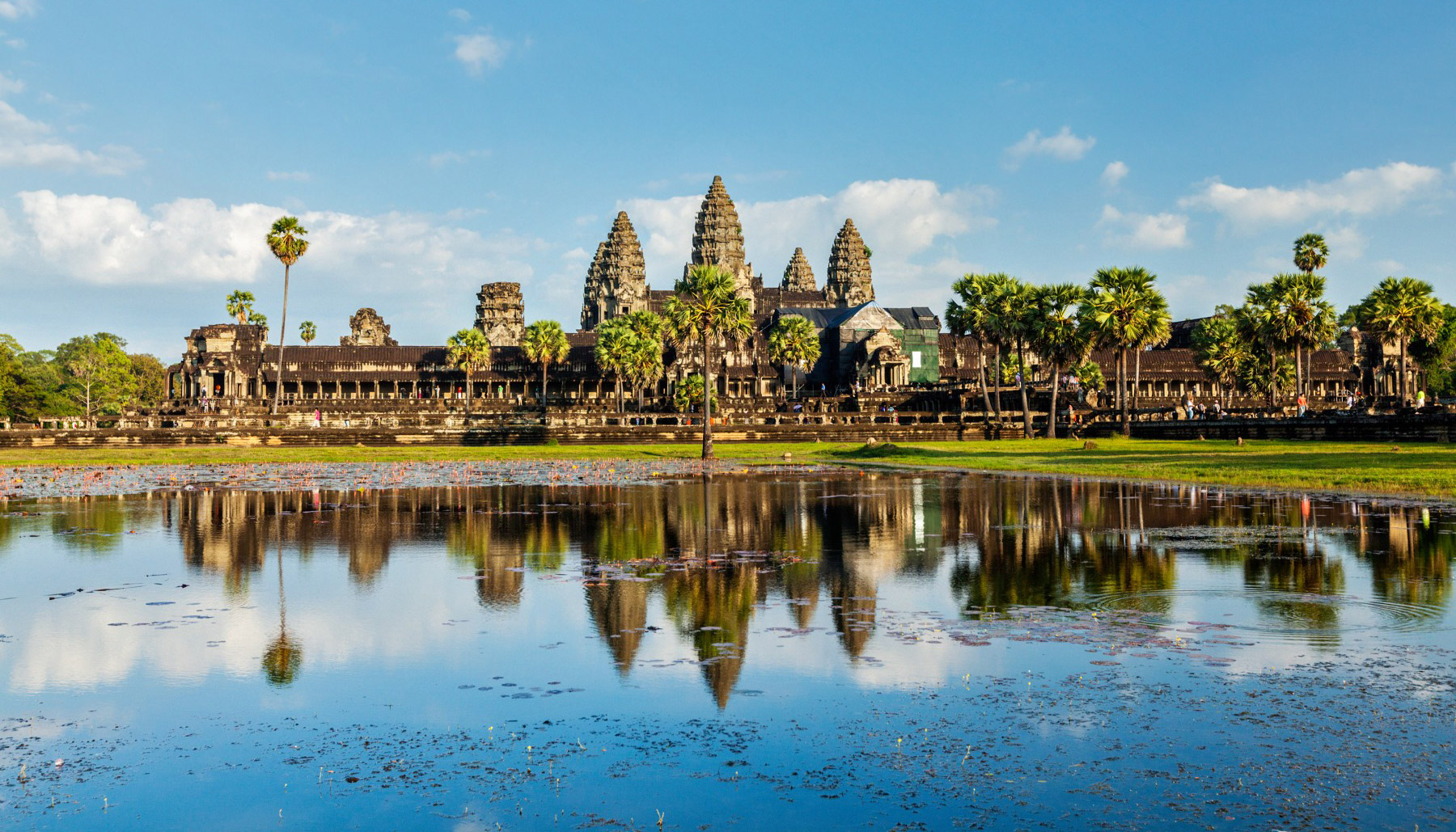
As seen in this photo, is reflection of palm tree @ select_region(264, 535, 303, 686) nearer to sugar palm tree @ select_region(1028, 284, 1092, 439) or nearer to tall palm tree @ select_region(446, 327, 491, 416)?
sugar palm tree @ select_region(1028, 284, 1092, 439)

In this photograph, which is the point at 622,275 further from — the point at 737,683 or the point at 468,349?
the point at 737,683

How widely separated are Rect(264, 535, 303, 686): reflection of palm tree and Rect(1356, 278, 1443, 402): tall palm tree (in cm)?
8521

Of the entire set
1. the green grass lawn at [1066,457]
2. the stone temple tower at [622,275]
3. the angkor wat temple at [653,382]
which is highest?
the stone temple tower at [622,275]

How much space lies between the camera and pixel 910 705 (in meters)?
9.33

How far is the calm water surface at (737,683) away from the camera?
728 centimetres

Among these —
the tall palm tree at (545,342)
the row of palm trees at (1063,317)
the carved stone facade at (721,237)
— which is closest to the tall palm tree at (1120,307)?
the row of palm trees at (1063,317)

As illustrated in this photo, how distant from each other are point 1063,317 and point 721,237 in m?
88.2

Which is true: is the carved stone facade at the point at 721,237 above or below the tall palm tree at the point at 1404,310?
above

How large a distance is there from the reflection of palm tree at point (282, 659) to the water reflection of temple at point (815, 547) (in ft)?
8.25

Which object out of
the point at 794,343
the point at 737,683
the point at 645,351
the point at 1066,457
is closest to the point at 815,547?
the point at 737,683

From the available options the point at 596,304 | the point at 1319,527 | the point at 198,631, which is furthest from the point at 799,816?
the point at 596,304

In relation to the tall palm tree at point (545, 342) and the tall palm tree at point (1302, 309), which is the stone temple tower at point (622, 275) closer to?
the tall palm tree at point (545, 342)

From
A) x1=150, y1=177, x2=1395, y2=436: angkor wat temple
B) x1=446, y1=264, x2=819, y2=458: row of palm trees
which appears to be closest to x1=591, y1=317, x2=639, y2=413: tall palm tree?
x1=446, y1=264, x2=819, y2=458: row of palm trees

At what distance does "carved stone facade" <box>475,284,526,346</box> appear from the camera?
15725cm
